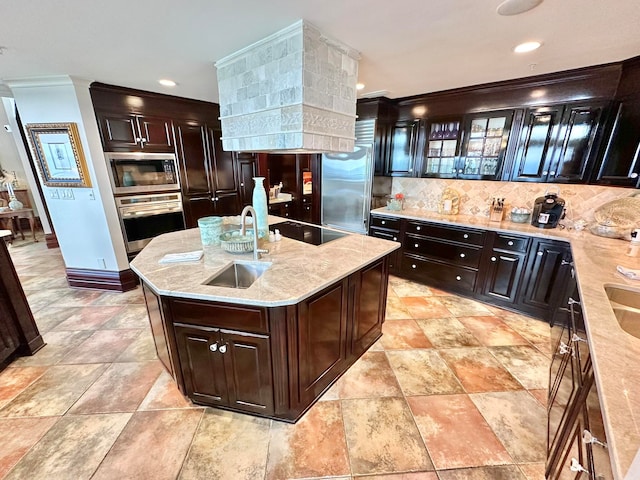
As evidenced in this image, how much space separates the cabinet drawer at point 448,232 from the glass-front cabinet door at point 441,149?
26.8 inches

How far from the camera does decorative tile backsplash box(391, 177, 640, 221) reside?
2.70 meters

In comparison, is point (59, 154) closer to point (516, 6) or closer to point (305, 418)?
point (305, 418)

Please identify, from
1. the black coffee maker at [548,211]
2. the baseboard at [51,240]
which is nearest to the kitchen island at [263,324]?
the black coffee maker at [548,211]

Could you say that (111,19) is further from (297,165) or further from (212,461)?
(297,165)

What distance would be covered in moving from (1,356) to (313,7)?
329cm

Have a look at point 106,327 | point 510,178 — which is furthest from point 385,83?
point 106,327

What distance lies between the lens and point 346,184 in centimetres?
383

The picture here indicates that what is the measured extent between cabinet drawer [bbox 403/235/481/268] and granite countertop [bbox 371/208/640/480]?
0.88m

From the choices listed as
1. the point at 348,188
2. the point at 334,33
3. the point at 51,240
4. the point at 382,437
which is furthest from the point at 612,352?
the point at 51,240

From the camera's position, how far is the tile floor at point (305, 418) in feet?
4.62

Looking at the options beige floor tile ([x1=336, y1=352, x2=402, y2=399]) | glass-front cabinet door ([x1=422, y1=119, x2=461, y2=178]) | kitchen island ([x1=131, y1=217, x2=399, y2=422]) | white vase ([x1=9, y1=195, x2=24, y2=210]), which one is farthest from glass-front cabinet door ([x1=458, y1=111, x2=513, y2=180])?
white vase ([x1=9, y1=195, x2=24, y2=210])

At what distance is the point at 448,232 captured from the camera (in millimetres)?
3105

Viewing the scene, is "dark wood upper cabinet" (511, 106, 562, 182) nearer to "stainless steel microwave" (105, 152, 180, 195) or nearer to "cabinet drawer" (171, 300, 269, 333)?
"cabinet drawer" (171, 300, 269, 333)

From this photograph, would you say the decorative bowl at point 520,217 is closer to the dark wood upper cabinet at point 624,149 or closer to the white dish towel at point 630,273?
the dark wood upper cabinet at point 624,149
